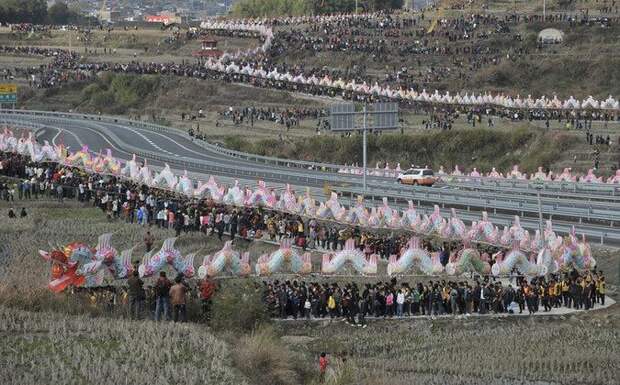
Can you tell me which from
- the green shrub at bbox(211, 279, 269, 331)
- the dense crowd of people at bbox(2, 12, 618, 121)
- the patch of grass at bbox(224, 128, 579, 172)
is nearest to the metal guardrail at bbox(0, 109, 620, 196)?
the patch of grass at bbox(224, 128, 579, 172)

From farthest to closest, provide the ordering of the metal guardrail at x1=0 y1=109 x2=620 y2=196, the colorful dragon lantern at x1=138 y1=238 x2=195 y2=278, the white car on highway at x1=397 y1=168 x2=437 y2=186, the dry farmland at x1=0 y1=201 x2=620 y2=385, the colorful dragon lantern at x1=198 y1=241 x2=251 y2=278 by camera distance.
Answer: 1. the white car on highway at x1=397 y1=168 x2=437 y2=186
2. the metal guardrail at x1=0 y1=109 x2=620 y2=196
3. the colorful dragon lantern at x1=198 y1=241 x2=251 y2=278
4. the colorful dragon lantern at x1=138 y1=238 x2=195 y2=278
5. the dry farmland at x1=0 y1=201 x2=620 y2=385

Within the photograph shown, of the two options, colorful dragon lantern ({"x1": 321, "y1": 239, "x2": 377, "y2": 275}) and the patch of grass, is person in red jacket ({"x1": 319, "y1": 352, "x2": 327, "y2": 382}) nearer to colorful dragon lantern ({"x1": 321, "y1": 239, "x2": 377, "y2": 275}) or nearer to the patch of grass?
colorful dragon lantern ({"x1": 321, "y1": 239, "x2": 377, "y2": 275})

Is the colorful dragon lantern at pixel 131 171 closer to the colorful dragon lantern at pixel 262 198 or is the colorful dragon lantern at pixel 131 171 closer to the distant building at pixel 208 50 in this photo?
the colorful dragon lantern at pixel 262 198

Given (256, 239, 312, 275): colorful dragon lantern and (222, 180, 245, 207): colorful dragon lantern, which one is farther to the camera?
(222, 180, 245, 207): colorful dragon lantern

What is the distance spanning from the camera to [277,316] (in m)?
37.7

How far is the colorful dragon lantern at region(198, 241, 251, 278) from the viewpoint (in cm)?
4103

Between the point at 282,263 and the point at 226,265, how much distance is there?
198 cm

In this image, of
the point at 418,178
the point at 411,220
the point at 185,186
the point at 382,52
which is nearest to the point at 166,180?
the point at 185,186

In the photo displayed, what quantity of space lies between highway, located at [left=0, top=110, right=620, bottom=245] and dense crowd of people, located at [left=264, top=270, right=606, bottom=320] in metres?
8.67

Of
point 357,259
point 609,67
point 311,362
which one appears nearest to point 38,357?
point 311,362

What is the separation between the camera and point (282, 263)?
140 ft

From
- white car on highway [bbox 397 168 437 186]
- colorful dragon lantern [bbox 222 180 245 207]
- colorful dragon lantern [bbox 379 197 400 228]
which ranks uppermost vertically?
colorful dragon lantern [bbox 379 197 400 228]

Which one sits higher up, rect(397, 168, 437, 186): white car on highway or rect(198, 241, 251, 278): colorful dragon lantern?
rect(198, 241, 251, 278): colorful dragon lantern

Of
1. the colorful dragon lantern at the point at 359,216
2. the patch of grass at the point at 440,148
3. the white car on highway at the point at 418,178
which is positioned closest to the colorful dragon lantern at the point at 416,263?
the colorful dragon lantern at the point at 359,216
